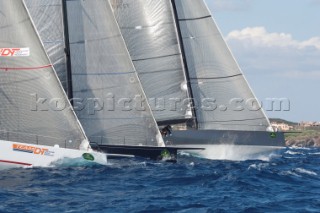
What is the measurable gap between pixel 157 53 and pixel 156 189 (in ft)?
59.7

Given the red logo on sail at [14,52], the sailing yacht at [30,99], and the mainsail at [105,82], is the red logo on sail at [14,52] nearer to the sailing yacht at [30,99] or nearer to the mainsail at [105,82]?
the sailing yacht at [30,99]

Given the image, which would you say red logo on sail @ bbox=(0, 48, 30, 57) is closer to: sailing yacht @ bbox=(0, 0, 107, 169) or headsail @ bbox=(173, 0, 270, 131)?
sailing yacht @ bbox=(0, 0, 107, 169)

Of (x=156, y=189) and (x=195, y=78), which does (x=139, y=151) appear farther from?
(x=195, y=78)

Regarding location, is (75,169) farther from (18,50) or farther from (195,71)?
(195,71)

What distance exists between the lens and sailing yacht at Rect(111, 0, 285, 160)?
147ft

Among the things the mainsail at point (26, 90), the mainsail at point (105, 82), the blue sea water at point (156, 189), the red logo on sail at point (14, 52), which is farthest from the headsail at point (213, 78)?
the red logo on sail at point (14, 52)

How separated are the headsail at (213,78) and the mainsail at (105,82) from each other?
26.5 ft

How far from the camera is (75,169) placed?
32.8m

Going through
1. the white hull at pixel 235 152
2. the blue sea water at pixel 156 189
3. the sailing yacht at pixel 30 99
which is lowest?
the blue sea water at pixel 156 189

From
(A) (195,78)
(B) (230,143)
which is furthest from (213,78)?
(B) (230,143)

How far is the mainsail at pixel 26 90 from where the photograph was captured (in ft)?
106

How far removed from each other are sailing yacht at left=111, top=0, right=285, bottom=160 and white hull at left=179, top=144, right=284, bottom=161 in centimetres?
5

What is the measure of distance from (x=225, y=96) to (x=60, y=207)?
23.2m

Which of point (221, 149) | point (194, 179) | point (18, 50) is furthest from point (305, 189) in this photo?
point (221, 149)
